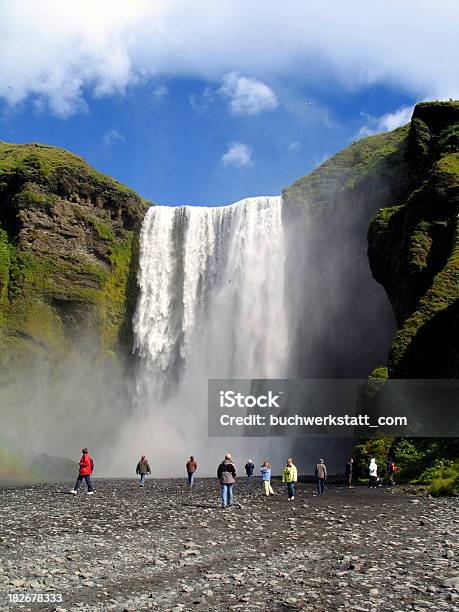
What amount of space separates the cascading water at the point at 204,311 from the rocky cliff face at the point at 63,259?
3.73 metres

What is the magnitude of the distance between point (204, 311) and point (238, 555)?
166ft

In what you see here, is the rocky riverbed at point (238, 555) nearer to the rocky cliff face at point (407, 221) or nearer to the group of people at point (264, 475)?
the group of people at point (264, 475)

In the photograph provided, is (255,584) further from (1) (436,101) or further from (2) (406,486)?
(1) (436,101)

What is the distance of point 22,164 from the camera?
67.2 m

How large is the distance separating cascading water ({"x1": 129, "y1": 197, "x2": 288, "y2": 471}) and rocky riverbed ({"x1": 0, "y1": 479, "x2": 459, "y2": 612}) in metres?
37.6

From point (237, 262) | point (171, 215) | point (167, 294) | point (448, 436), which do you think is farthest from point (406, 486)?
point (171, 215)

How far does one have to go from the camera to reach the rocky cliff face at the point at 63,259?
60688 mm

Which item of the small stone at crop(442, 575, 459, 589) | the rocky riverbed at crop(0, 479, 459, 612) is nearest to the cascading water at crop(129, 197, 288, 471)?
the rocky riverbed at crop(0, 479, 459, 612)

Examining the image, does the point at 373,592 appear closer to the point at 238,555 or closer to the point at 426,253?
the point at 238,555

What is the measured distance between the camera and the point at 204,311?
62.4 metres

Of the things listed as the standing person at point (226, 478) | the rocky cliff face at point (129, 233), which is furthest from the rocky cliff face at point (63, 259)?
the standing person at point (226, 478)

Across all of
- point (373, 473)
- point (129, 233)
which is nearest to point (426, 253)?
point (373, 473)

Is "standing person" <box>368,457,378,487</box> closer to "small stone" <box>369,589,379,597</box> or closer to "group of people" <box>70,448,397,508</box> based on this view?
"group of people" <box>70,448,397,508</box>

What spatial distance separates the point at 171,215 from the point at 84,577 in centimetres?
6087
